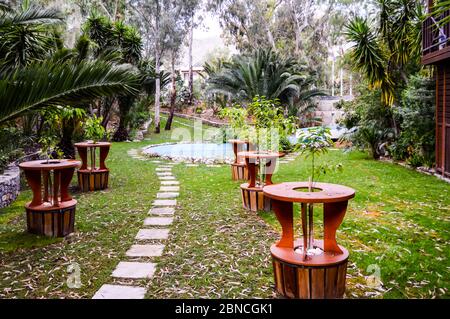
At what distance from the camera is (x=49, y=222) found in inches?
180

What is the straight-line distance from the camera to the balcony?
755cm

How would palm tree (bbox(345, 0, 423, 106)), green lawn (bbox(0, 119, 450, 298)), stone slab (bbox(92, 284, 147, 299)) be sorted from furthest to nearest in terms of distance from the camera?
palm tree (bbox(345, 0, 423, 106)), green lawn (bbox(0, 119, 450, 298)), stone slab (bbox(92, 284, 147, 299))

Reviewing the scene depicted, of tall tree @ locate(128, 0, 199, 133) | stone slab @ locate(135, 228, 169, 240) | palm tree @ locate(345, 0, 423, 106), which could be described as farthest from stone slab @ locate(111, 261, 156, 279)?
tall tree @ locate(128, 0, 199, 133)

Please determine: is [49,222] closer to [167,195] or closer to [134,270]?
[134,270]

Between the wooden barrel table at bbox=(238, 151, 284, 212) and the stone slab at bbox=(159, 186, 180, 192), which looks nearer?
the wooden barrel table at bbox=(238, 151, 284, 212)

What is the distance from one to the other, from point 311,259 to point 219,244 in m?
1.52

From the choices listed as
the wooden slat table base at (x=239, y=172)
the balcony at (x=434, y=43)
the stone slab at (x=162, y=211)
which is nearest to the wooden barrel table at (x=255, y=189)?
the stone slab at (x=162, y=211)

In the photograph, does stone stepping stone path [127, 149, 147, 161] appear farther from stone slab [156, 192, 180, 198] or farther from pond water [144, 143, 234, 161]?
stone slab [156, 192, 180, 198]

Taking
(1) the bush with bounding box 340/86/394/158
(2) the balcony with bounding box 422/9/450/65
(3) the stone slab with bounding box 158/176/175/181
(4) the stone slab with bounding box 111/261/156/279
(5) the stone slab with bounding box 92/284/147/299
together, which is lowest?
(5) the stone slab with bounding box 92/284/147/299

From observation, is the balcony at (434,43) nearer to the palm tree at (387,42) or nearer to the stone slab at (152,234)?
the palm tree at (387,42)

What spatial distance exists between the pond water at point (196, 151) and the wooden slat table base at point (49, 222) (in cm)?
690

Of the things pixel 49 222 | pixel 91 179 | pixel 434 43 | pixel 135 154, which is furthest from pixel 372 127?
pixel 49 222

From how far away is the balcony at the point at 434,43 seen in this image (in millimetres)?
7547

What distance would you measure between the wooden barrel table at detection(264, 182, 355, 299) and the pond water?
8099mm
